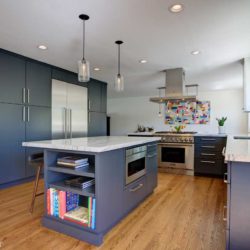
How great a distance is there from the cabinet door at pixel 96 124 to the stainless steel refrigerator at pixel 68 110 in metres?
0.20

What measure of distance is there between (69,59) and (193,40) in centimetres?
214

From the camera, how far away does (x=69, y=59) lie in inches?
139

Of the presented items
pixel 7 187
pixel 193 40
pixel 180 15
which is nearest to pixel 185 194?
pixel 193 40

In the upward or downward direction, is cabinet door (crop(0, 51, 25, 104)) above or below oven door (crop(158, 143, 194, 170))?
above

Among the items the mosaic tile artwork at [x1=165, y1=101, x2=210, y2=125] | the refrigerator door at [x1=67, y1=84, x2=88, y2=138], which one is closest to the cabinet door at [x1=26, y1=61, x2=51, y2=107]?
the refrigerator door at [x1=67, y1=84, x2=88, y2=138]

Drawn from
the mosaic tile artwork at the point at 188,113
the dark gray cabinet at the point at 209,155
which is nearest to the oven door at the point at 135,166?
the dark gray cabinet at the point at 209,155

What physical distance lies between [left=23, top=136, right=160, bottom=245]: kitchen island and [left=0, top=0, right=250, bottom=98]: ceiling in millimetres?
1371

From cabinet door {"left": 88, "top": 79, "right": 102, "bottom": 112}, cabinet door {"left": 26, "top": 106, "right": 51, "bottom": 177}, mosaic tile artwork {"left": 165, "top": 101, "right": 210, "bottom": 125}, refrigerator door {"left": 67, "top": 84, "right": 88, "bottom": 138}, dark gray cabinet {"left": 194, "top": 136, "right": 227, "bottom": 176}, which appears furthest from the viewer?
mosaic tile artwork {"left": 165, "top": 101, "right": 210, "bottom": 125}

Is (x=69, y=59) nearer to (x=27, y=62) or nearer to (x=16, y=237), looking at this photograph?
(x=27, y=62)

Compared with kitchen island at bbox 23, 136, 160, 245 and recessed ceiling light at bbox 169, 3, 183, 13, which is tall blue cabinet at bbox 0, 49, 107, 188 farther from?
recessed ceiling light at bbox 169, 3, 183, 13

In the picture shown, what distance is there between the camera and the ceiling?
6.34 ft

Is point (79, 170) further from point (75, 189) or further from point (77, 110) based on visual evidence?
point (77, 110)

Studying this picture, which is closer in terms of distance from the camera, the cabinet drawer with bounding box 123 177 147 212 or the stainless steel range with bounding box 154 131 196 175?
the cabinet drawer with bounding box 123 177 147 212

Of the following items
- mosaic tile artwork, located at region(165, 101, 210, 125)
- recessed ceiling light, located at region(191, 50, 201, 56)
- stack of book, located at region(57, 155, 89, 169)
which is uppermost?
recessed ceiling light, located at region(191, 50, 201, 56)
